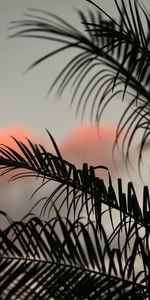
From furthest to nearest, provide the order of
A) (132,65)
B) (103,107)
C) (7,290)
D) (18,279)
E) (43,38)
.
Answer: (103,107), (43,38), (132,65), (18,279), (7,290)

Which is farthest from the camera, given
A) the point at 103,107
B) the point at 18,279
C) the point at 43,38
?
the point at 103,107

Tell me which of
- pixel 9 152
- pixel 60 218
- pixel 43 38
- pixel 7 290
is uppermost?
pixel 43 38

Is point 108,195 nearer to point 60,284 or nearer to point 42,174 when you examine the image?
point 42,174

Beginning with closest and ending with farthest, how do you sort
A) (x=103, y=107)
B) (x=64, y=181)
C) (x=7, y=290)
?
1. (x=7, y=290)
2. (x=64, y=181)
3. (x=103, y=107)

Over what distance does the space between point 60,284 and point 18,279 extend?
37cm

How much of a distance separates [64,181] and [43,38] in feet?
2.52

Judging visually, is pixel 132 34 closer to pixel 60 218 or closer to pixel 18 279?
pixel 60 218

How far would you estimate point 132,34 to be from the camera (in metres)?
2.54

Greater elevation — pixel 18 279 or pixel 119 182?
pixel 119 182

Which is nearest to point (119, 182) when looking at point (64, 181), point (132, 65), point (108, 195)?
point (108, 195)

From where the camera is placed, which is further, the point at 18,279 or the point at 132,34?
the point at 132,34

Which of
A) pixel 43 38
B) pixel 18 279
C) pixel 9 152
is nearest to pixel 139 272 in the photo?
pixel 18 279

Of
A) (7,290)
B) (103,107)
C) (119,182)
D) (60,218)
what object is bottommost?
(7,290)

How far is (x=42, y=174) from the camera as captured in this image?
314cm
